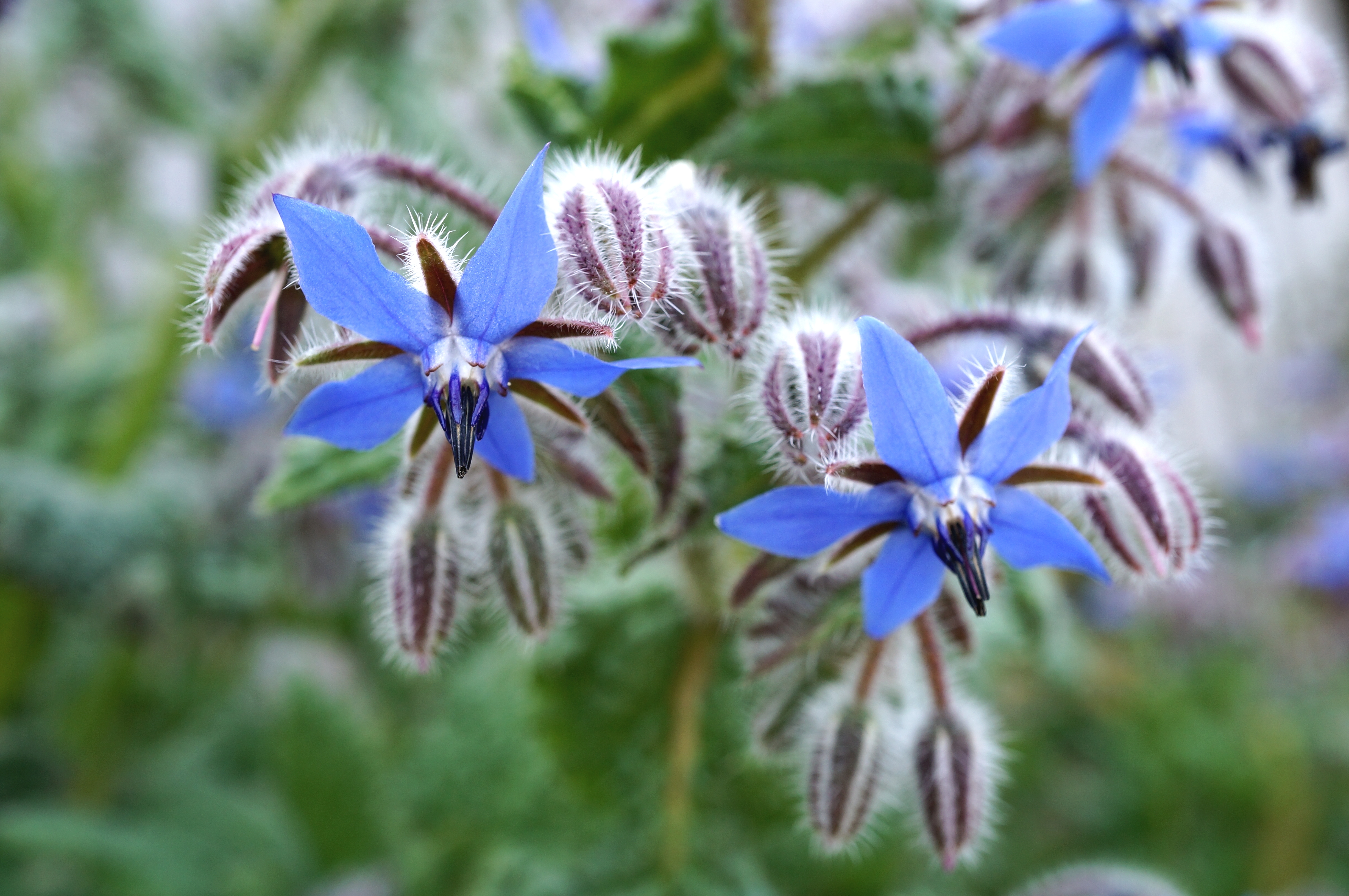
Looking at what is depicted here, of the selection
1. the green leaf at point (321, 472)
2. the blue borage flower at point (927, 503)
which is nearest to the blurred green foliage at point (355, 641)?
the green leaf at point (321, 472)

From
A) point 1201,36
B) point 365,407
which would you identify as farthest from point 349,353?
point 1201,36

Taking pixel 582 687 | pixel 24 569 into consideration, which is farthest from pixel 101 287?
pixel 582 687

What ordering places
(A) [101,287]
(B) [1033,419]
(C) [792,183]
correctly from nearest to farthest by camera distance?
(B) [1033,419], (C) [792,183], (A) [101,287]

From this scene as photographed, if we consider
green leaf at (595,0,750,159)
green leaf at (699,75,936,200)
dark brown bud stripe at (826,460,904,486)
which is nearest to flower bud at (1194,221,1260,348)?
green leaf at (699,75,936,200)

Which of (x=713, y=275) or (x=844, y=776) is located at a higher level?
(x=713, y=275)

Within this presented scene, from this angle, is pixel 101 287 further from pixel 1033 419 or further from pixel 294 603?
pixel 1033 419

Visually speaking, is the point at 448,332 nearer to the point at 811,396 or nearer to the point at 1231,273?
the point at 811,396

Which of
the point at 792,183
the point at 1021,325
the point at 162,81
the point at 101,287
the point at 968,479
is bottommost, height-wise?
the point at 968,479
